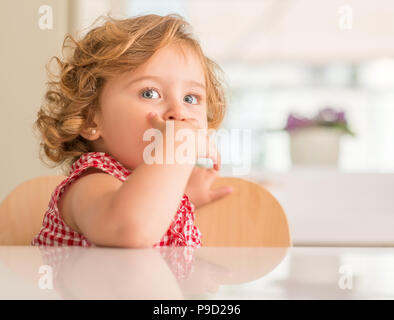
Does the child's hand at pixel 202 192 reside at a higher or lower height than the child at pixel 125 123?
lower

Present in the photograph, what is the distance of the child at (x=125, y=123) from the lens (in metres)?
0.77

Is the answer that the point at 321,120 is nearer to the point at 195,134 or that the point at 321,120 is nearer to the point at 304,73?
the point at 304,73

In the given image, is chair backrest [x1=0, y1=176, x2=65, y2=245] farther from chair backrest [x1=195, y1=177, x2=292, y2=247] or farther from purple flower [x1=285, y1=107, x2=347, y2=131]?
purple flower [x1=285, y1=107, x2=347, y2=131]

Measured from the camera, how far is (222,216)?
119 centimetres

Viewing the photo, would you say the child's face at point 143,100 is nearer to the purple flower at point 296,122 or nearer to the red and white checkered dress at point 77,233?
the red and white checkered dress at point 77,233

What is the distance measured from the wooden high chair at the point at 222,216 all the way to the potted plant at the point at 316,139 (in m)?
1.57

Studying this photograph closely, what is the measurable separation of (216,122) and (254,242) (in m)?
0.38

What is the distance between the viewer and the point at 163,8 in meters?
3.14

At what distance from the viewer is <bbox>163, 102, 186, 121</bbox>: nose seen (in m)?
0.96

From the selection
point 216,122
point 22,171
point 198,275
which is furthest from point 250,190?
point 22,171

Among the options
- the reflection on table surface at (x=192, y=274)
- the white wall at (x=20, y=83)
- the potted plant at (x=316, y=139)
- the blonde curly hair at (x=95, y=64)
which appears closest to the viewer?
the reflection on table surface at (x=192, y=274)

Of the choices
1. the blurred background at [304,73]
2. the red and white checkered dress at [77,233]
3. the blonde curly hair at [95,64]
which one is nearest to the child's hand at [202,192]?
the red and white checkered dress at [77,233]

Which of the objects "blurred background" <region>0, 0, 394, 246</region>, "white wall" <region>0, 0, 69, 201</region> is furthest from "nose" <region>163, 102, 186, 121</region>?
"blurred background" <region>0, 0, 394, 246</region>
